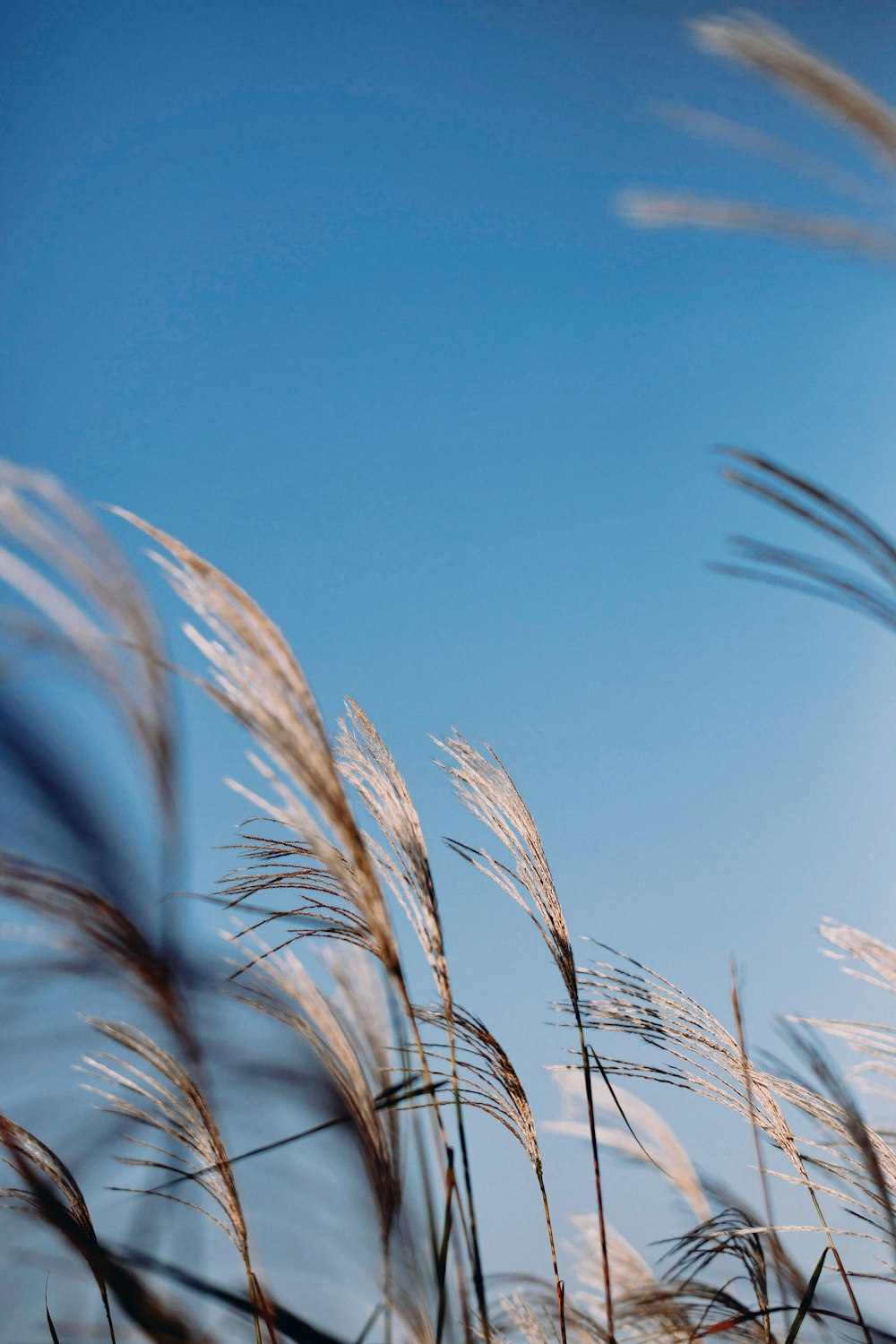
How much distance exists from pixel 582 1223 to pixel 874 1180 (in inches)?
81.2

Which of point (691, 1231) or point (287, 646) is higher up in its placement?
point (287, 646)

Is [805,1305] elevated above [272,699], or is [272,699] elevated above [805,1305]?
[272,699]

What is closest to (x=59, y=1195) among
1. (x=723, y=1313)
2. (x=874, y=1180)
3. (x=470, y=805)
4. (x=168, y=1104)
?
(x=168, y=1104)

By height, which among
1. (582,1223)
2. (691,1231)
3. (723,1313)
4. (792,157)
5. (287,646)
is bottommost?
(582,1223)

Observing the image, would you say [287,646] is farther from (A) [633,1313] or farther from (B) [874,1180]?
(A) [633,1313]

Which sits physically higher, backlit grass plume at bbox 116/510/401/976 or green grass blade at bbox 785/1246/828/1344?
backlit grass plume at bbox 116/510/401/976

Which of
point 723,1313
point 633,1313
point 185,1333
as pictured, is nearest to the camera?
point 185,1333

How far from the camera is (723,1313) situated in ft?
5.36

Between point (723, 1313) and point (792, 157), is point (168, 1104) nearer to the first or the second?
point (723, 1313)

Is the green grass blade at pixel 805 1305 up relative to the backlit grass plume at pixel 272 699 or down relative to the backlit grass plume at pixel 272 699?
down

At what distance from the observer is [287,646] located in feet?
3.51

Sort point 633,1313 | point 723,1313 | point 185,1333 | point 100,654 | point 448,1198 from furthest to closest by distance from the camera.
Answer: point 723,1313 < point 633,1313 < point 448,1198 < point 100,654 < point 185,1333

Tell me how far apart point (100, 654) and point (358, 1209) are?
98 cm

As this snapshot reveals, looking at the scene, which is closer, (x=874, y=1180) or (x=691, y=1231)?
(x=874, y=1180)
